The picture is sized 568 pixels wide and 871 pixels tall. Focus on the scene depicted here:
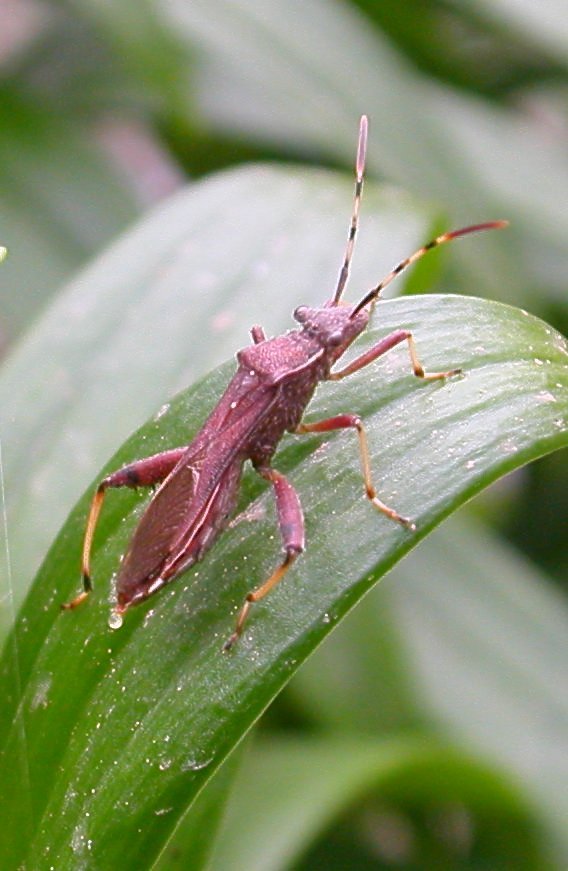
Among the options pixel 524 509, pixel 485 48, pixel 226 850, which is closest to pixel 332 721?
pixel 226 850

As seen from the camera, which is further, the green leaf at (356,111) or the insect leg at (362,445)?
the green leaf at (356,111)

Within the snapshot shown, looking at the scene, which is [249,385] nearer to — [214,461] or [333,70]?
[214,461]

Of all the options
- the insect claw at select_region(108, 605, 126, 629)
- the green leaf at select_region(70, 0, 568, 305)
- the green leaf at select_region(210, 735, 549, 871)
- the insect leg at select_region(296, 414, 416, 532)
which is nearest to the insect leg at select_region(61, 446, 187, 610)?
the insect claw at select_region(108, 605, 126, 629)

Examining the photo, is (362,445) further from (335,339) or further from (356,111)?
(356,111)

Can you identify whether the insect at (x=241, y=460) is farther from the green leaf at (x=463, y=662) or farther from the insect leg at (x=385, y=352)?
the green leaf at (x=463, y=662)

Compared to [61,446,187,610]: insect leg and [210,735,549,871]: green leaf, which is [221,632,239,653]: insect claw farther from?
[210,735,549,871]: green leaf

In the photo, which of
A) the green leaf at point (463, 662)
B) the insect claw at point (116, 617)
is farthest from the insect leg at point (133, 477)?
the green leaf at point (463, 662)
